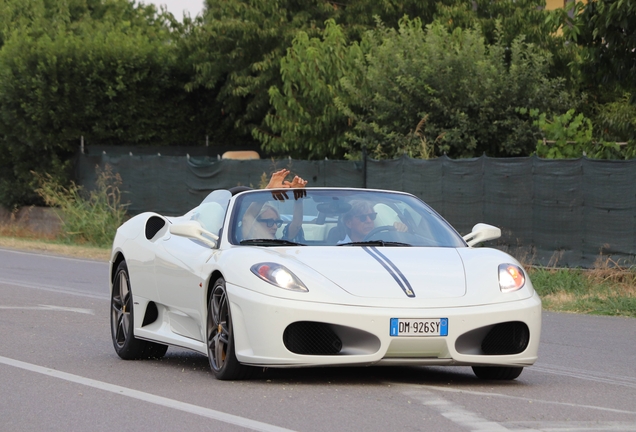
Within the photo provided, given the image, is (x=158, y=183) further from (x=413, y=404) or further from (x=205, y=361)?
(x=413, y=404)

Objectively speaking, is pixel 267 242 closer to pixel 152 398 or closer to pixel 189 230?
pixel 189 230

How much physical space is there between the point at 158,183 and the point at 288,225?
67.1ft

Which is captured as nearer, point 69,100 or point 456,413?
point 456,413

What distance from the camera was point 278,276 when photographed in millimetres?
7527

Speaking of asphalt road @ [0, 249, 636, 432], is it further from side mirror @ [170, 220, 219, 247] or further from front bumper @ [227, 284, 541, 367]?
side mirror @ [170, 220, 219, 247]

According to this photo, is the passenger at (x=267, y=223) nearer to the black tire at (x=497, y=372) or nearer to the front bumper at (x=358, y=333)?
the front bumper at (x=358, y=333)

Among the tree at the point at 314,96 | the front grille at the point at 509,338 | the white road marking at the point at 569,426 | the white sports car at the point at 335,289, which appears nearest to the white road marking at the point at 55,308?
the white sports car at the point at 335,289

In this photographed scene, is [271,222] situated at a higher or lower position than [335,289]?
higher

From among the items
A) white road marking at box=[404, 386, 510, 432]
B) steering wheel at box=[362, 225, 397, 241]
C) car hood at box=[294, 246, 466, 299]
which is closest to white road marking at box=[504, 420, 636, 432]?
white road marking at box=[404, 386, 510, 432]

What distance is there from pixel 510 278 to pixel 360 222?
1228mm

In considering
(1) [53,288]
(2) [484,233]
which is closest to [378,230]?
(2) [484,233]

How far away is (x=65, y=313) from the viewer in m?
13.0

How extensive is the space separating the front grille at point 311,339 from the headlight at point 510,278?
1.14 m

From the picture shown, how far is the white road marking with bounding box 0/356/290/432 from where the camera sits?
6.25 m
